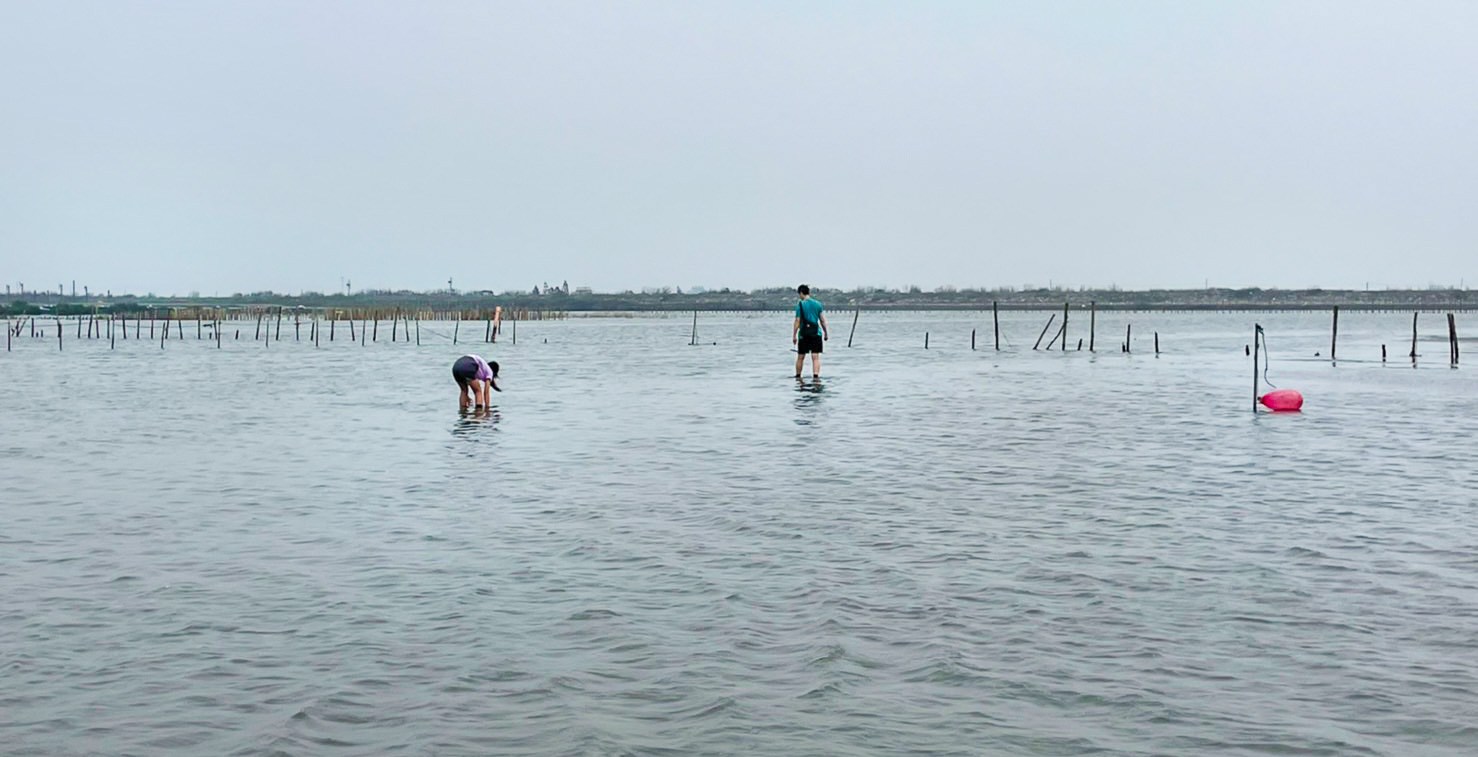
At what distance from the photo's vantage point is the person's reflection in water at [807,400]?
2881cm

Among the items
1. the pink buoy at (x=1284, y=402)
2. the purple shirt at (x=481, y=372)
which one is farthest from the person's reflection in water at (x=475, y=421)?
the pink buoy at (x=1284, y=402)

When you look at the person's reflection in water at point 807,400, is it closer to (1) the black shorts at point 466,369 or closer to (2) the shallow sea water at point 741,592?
(2) the shallow sea water at point 741,592

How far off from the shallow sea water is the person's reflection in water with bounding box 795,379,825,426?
2.35 metres

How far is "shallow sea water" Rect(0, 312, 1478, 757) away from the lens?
7684mm

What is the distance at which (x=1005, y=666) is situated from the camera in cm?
877

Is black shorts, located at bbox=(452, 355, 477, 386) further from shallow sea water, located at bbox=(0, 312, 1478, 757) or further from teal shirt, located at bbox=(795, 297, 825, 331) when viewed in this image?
teal shirt, located at bbox=(795, 297, 825, 331)

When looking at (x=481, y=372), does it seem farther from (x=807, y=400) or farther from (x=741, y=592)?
(x=741, y=592)

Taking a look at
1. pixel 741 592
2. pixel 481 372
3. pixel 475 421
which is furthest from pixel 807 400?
pixel 741 592

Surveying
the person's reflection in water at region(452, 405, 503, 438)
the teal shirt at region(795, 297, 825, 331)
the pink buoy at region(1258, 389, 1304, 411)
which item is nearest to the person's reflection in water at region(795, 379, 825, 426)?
the teal shirt at region(795, 297, 825, 331)

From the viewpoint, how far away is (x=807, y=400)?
3441 cm

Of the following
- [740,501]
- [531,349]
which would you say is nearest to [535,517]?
[740,501]

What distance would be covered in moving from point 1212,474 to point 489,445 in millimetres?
11375

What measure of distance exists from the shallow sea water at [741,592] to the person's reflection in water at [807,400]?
7.73ft

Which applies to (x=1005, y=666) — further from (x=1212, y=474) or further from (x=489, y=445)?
(x=489, y=445)
